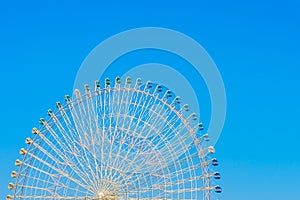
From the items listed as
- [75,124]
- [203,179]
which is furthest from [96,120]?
[203,179]

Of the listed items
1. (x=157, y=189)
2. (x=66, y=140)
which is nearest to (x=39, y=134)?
(x=66, y=140)

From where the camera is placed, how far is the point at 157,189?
3325cm

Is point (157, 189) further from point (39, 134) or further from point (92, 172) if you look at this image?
point (39, 134)

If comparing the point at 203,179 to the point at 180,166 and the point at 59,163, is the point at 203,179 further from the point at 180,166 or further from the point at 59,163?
the point at 59,163

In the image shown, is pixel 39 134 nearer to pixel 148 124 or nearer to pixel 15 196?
pixel 15 196

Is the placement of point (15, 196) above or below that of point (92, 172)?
below

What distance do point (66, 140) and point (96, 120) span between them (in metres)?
2.77

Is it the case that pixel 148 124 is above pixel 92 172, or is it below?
above

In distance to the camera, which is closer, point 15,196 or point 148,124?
point 15,196

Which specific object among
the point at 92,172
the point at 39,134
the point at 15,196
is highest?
the point at 39,134

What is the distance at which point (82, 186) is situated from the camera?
3406 centimetres

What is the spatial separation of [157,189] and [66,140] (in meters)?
7.86

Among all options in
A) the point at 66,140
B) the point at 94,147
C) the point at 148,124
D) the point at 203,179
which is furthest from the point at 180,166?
the point at 66,140

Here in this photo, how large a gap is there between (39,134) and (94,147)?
14.1ft
